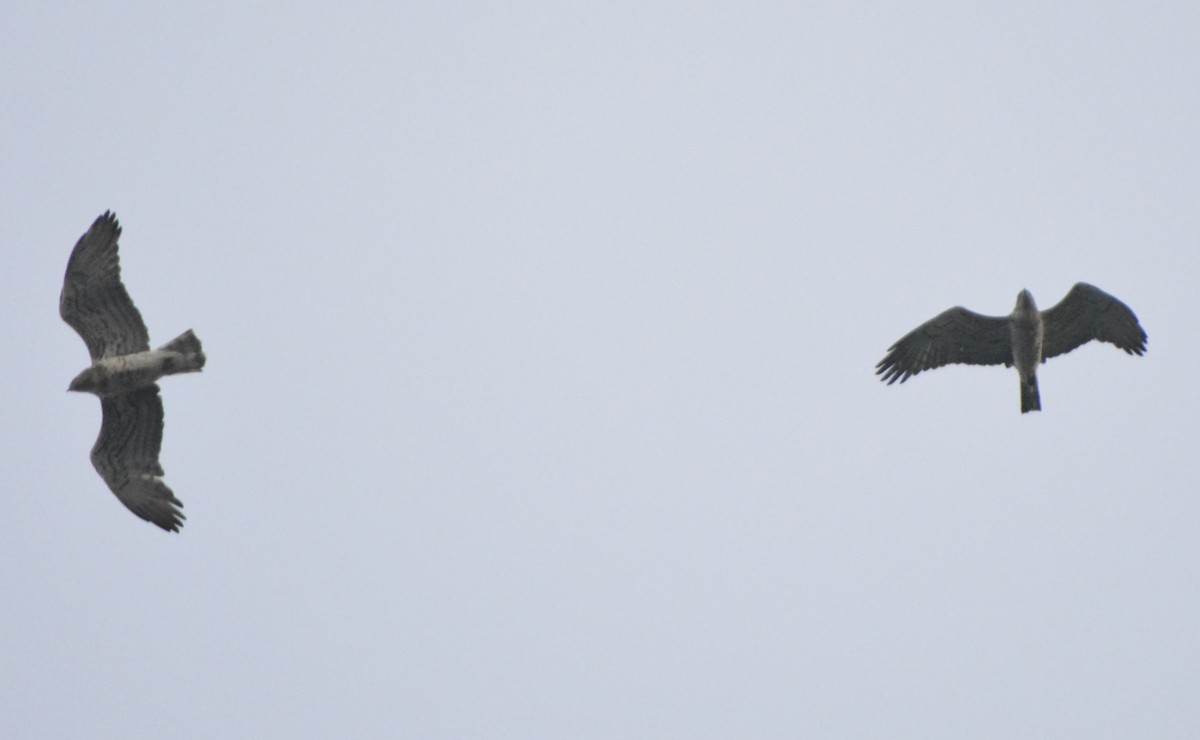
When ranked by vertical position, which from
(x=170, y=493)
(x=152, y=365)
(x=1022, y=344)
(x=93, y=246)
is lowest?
(x=170, y=493)

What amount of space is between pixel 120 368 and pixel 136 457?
1.09 metres

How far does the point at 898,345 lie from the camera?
1883 cm

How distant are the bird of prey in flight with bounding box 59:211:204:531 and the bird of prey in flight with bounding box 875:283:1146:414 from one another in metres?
9.05

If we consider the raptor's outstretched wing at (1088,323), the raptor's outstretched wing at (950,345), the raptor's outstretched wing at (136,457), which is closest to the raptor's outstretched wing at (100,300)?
the raptor's outstretched wing at (136,457)

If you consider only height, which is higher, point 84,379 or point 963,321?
point 963,321

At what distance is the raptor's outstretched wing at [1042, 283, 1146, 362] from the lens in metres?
17.9

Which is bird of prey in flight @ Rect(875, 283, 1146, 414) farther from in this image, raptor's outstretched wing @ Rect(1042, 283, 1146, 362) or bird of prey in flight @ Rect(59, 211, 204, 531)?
bird of prey in flight @ Rect(59, 211, 204, 531)

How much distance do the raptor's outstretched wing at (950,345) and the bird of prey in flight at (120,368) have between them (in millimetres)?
8868

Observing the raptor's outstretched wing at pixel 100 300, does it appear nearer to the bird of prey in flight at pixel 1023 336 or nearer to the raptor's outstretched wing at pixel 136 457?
the raptor's outstretched wing at pixel 136 457

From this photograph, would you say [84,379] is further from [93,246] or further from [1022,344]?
[1022,344]

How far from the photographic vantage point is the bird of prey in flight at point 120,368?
51.2 ft

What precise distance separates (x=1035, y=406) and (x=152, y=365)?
10.6 meters

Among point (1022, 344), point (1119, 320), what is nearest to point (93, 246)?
point (1022, 344)

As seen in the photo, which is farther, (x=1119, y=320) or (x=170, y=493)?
(x=1119, y=320)
